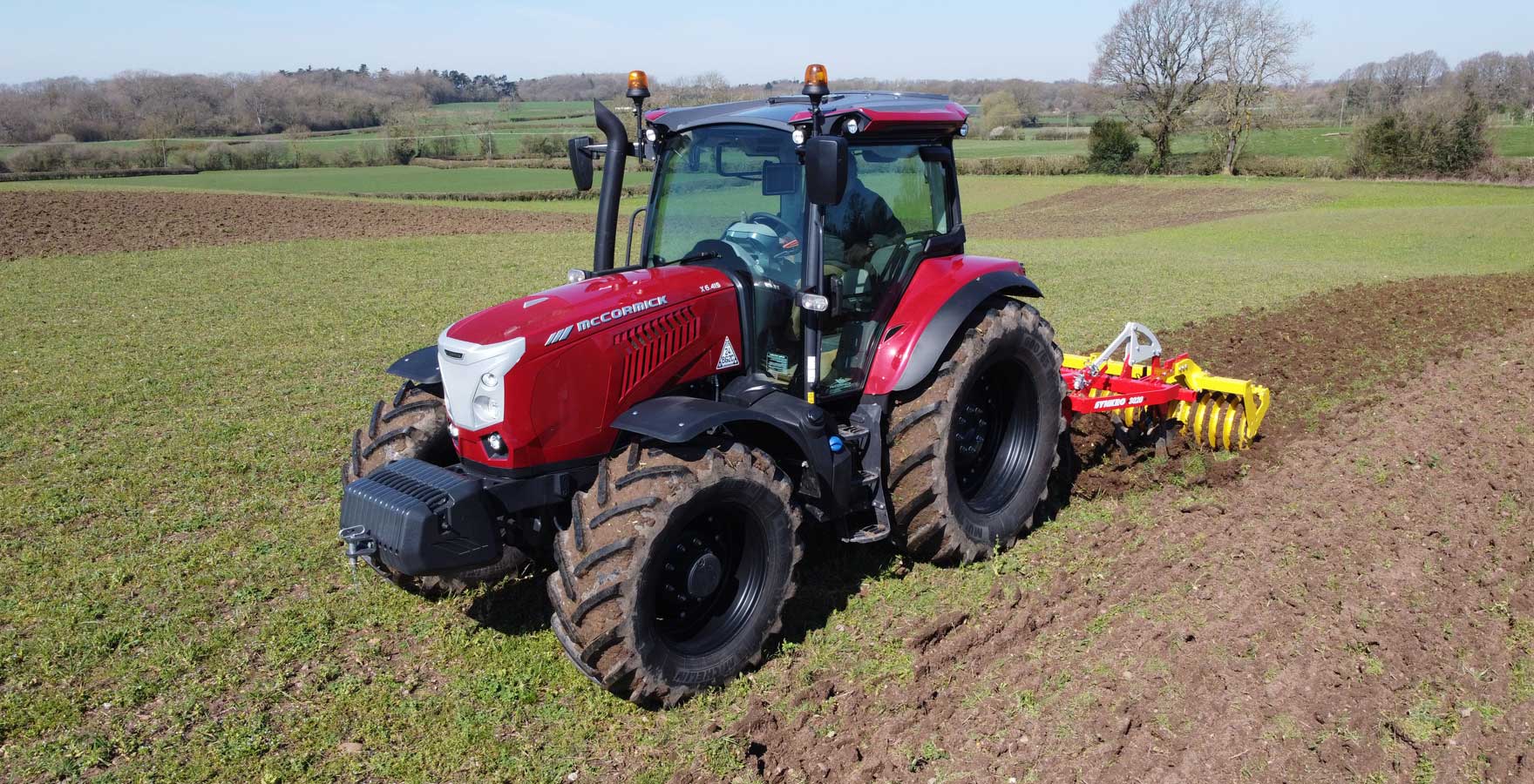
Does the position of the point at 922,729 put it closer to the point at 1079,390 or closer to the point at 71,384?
the point at 1079,390

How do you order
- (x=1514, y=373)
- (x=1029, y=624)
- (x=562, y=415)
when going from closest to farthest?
(x=562, y=415), (x=1029, y=624), (x=1514, y=373)

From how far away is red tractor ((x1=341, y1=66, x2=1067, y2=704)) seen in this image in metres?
4.09

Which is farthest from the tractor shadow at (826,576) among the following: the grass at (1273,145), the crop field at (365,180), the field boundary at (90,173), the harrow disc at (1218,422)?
the grass at (1273,145)

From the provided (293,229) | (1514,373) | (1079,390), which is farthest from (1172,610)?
(293,229)

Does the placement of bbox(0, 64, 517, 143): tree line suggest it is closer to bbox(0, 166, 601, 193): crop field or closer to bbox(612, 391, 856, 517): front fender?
bbox(0, 166, 601, 193): crop field

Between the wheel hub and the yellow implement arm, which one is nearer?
the wheel hub

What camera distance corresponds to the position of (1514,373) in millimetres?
9156

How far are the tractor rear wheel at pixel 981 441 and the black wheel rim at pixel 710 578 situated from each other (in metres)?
0.97

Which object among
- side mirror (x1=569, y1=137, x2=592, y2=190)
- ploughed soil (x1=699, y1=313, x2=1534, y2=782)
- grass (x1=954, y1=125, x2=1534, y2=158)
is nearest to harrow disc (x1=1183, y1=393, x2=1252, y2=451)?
ploughed soil (x1=699, y1=313, x2=1534, y2=782)

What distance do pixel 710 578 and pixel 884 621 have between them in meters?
1.04

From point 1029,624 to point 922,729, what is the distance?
99 centimetres

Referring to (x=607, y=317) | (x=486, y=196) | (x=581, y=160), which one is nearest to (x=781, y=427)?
(x=607, y=317)

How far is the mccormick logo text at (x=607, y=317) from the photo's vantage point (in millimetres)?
4211

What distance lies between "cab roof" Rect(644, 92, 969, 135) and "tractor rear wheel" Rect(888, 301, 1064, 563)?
109 cm
